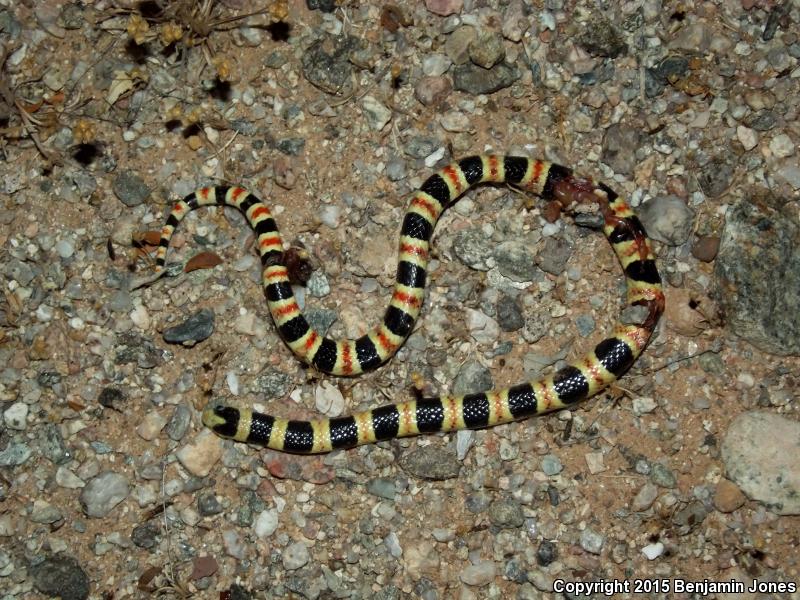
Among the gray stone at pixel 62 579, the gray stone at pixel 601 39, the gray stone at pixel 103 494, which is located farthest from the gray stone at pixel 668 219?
the gray stone at pixel 62 579

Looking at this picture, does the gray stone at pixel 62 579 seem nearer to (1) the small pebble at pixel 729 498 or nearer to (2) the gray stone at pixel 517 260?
(2) the gray stone at pixel 517 260

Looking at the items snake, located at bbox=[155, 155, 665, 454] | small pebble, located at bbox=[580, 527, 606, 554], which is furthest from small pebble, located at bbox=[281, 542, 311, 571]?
small pebble, located at bbox=[580, 527, 606, 554]

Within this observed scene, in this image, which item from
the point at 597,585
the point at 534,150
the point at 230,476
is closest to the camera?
the point at 597,585

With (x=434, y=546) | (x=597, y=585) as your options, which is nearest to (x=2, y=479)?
(x=434, y=546)

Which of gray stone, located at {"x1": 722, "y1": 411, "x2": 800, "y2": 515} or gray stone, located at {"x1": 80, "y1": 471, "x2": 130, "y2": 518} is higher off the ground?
gray stone, located at {"x1": 722, "y1": 411, "x2": 800, "y2": 515}

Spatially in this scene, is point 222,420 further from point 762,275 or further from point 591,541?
point 762,275

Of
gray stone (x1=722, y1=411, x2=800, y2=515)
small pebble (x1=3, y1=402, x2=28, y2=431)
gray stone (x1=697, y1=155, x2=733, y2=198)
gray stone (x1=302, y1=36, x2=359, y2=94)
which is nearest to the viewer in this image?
gray stone (x1=722, y1=411, x2=800, y2=515)

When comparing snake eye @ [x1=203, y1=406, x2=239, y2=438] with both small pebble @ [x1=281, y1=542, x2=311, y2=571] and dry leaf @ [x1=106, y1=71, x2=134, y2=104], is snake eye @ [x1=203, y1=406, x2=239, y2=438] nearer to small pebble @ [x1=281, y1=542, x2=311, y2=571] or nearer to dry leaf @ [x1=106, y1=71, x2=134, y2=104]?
small pebble @ [x1=281, y1=542, x2=311, y2=571]

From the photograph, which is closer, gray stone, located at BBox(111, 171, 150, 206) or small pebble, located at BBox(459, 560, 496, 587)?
small pebble, located at BBox(459, 560, 496, 587)

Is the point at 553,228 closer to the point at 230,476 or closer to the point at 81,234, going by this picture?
the point at 230,476
